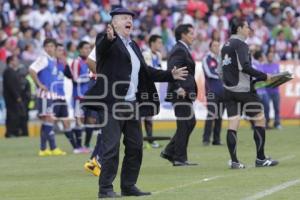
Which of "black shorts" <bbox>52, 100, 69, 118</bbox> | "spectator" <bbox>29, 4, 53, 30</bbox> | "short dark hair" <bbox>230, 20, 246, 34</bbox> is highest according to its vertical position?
"spectator" <bbox>29, 4, 53, 30</bbox>

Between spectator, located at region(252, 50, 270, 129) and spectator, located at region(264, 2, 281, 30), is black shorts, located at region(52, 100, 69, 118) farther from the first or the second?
spectator, located at region(264, 2, 281, 30)

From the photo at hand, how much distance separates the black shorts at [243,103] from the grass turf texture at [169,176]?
2.88 feet

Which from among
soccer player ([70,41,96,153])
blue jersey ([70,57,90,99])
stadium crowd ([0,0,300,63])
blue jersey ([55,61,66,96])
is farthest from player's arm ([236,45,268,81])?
stadium crowd ([0,0,300,63])

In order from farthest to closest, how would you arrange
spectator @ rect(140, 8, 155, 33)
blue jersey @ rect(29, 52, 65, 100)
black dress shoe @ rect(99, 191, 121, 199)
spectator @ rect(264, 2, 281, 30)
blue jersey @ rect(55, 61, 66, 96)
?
spectator @ rect(264, 2, 281, 30)
spectator @ rect(140, 8, 155, 33)
blue jersey @ rect(55, 61, 66, 96)
blue jersey @ rect(29, 52, 65, 100)
black dress shoe @ rect(99, 191, 121, 199)

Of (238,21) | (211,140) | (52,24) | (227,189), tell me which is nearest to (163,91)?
(211,140)

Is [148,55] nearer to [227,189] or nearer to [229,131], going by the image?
[229,131]

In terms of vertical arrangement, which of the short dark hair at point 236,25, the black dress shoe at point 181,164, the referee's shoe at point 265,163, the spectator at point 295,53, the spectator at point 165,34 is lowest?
the black dress shoe at point 181,164

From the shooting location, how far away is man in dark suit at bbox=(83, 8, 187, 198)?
39.5ft

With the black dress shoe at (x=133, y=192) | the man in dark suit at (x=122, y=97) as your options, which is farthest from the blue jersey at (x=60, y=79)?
the black dress shoe at (x=133, y=192)

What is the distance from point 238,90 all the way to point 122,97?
3.94 meters

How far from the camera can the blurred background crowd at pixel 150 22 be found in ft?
95.9

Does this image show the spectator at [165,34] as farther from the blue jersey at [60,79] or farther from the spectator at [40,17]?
the blue jersey at [60,79]

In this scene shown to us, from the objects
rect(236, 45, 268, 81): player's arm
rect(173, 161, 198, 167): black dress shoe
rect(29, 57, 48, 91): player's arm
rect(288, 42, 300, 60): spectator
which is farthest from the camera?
rect(288, 42, 300, 60): spectator

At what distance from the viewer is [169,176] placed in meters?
14.9
